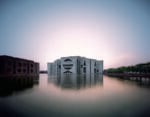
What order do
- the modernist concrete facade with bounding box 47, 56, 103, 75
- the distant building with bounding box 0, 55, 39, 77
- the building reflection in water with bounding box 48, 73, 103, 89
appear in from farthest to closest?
the modernist concrete facade with bounding box 47, 56, 103, 75 < the distant building with bounding box 0, 55, 39, 77 < the building reflection in water with bounding box 48, 73, 103, 89

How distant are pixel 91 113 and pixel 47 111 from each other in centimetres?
320

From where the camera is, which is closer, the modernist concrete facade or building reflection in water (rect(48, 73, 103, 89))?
building reflection in water (rect(48, 73, 103, 89))

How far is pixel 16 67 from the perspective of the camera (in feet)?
149

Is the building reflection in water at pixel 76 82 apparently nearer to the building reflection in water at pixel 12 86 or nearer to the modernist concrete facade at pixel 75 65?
the building reflection in water at pixel 12 86

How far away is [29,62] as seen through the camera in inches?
2151

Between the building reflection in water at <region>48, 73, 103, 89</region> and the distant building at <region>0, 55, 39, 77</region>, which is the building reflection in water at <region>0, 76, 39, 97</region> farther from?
the distant building at <region>0, 55, 39, 77</region>

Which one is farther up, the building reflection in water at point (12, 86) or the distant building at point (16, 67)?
the distant building at point (16, 67)

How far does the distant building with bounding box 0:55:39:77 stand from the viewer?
39812 mm

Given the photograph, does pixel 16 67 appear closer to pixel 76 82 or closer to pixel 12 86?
pixel 12 86

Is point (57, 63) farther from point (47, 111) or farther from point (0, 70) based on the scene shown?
point (47, 111)

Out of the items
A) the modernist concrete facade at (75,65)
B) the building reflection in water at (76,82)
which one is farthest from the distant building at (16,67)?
the modernist concrete facade at (75,65)

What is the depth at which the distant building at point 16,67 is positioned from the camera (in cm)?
3981

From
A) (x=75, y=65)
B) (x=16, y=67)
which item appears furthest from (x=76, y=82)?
(x=75, y=65)

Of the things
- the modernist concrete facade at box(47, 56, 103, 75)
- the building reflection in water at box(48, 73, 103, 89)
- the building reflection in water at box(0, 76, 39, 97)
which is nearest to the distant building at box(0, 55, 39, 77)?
the building reflection in water at box(0, 76, 39, 97)
